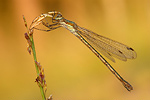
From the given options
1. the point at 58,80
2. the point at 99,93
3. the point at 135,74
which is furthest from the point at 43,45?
the point at 135,74

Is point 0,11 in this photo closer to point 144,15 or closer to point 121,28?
point 121,28

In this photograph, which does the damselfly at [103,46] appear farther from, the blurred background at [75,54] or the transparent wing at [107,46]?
the blurred background at [75,54]

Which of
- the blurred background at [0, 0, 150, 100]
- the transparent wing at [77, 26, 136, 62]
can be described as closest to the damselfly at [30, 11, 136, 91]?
the transparent wing at [77, 26, 136, 62]

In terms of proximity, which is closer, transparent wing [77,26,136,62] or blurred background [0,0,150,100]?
→ transparent wing [77,26,136,62]

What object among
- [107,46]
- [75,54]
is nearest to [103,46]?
[107,46]

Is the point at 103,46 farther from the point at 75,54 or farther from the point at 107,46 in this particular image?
the point at 75,54

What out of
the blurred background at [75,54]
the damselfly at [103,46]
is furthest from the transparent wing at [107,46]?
the blurred background at [75,54]

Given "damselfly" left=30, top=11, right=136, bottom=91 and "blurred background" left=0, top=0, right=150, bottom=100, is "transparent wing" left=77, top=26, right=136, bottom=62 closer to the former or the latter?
"damselfly" left=30, top=11, right=136, bottom=91
